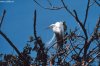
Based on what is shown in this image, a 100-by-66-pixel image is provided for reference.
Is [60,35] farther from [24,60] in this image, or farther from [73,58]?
[24,60]

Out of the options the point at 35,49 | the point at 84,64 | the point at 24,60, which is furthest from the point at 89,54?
the point at 24,60

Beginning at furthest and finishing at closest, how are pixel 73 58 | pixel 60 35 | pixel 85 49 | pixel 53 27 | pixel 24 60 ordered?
pixel 53 27 → pixel 60 35 → pixel 73 58 → pixel 85 49 → pixel 24 60

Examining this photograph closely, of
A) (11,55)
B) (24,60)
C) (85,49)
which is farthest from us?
(11,55)

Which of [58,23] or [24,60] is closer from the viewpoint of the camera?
[24,60]

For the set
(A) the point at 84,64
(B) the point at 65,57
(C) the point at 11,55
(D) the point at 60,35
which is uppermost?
(D) the point at 60,35

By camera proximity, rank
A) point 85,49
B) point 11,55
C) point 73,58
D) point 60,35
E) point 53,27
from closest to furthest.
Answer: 1. point 85,49
2. point 73,58
3. point 11,55
4. point 60,35
5. point 53,27

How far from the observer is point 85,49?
6.64 ft

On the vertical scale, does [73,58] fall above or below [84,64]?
above

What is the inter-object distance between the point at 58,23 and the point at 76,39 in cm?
49

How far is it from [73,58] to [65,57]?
178 millimetres

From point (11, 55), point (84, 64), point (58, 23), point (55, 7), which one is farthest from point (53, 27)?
point (84, 64)

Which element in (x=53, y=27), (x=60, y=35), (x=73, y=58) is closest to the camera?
(x=73, y=58)

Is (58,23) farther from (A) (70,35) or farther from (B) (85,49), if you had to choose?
(B) (85,49)

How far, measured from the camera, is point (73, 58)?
2262 mm
